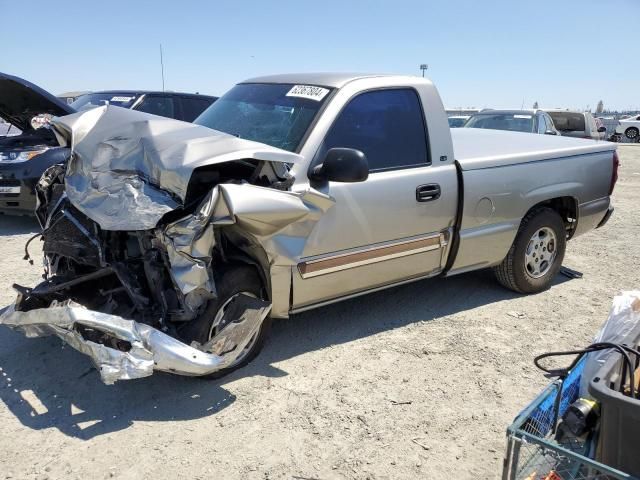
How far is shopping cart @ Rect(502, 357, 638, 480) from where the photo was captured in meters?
1.91

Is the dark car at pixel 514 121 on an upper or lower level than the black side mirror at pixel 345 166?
upper

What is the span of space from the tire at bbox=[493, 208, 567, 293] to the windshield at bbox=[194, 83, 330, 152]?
7.52 feet

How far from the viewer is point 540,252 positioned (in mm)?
5098

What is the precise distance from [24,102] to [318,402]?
4861 millimetres

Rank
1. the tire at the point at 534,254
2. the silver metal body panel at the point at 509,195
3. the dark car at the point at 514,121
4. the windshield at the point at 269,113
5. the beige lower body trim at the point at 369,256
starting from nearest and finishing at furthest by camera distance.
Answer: the beige lower body trim at the point at 369,256, the windshield at the point at 269,113, the silver metal body panel at the point at 509,195, the tire at the point at 534,254, the dark car at the point at 514,121

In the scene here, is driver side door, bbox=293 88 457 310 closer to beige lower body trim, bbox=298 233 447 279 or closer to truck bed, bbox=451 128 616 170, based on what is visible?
beige lower body trim, bbox=298 233 447 279

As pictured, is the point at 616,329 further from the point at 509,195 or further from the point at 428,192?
the point at 509,195

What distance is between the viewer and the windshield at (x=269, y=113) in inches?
147

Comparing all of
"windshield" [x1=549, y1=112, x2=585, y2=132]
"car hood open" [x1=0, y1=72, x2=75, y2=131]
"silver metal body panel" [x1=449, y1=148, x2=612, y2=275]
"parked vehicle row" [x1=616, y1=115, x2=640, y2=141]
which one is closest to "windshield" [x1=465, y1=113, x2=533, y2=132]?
"windshield" [x1=549, y1=112, x2=585, y2=132]

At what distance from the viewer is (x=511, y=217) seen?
15.2 ft

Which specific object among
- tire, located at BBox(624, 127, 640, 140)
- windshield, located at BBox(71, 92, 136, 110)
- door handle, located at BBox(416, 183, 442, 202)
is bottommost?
tire, located at BBox(624, 127, 640, 140)

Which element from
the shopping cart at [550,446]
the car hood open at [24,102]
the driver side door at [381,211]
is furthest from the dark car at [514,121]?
the shopping cart at [550,446]

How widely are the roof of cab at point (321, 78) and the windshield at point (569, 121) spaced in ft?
42.9

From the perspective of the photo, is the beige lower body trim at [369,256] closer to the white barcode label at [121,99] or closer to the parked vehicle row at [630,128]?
the white barcode label at [121,99]
